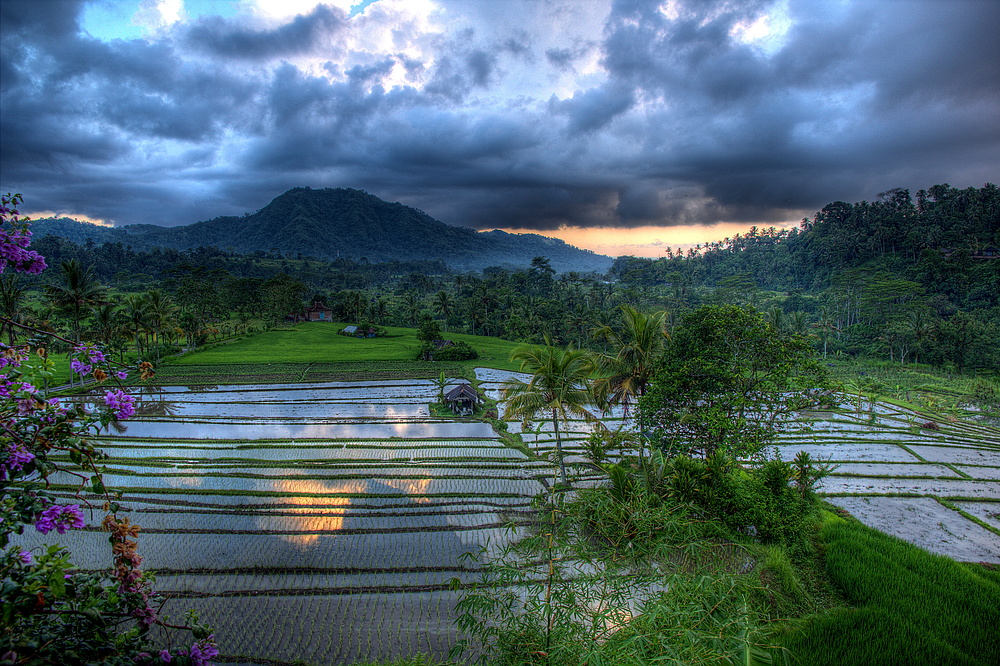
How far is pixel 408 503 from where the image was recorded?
49.0 ft

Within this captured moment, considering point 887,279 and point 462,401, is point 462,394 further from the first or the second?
point 887,279

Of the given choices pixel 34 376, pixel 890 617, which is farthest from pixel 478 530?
pixel 34 376

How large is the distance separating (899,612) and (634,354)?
10.5 metres

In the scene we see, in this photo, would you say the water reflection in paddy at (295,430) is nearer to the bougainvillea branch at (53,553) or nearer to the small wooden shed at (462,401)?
the small wooden shed at (462,401)

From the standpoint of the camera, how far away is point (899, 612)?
8320mm

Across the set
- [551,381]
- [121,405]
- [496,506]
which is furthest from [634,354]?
[121,405]

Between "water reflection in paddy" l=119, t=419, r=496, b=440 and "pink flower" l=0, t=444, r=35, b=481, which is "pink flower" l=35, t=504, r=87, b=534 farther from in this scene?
"water reflection in paddy" l=119, t=419, r=496, b=440

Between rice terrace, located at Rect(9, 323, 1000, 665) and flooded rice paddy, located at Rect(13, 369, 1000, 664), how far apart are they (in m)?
0.06

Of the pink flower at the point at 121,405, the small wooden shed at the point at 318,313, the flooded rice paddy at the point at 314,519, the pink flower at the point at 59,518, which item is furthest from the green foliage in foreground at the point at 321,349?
the pink flower at the point at 59,518

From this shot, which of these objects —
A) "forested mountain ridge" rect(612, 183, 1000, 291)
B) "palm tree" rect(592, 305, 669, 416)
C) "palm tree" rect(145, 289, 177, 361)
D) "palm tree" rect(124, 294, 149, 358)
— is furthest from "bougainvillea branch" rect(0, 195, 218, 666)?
"forested mountain ridge" rect(612, 183, 1000, 291)

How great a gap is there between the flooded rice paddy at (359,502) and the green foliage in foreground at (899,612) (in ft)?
12.4

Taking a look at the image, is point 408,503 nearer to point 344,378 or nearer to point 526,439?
point 526,439

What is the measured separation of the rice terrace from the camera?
930cm

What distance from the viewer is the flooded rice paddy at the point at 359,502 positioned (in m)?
9.87
